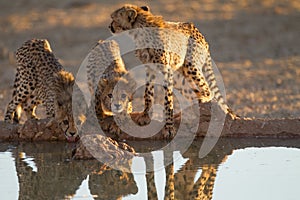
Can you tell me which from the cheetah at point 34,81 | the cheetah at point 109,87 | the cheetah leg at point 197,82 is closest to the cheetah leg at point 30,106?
the cheetah at point 34,81

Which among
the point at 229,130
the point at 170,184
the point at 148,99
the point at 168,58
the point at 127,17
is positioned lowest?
the point at 170,184

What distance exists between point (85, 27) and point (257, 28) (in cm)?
340

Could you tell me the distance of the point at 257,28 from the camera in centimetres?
1595

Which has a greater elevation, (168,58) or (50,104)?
(168,58)

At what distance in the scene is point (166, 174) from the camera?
634cm

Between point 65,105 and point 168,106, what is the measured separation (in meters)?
1.03

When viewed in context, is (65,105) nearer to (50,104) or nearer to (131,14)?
(50,104)

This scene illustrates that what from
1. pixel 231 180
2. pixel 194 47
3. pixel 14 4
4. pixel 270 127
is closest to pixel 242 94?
pixel 194 47

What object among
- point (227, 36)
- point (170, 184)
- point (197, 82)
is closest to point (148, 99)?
point (197, 82)

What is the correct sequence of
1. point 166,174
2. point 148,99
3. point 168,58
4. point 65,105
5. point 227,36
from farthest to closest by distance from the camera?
point 227,36 → point 168,58 → point 148,99 → point 65,105 → point 166,174

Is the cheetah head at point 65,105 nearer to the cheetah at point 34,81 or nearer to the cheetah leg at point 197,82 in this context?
the cheetah at point 34,81

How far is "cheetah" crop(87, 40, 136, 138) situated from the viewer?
762 cm

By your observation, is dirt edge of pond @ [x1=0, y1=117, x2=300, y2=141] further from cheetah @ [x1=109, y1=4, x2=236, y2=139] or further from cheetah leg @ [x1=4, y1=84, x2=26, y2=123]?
cheetah leg @ [x1=4, y1=84, x2=26, y2=123]

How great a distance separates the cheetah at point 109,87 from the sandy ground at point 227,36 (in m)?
1.64
